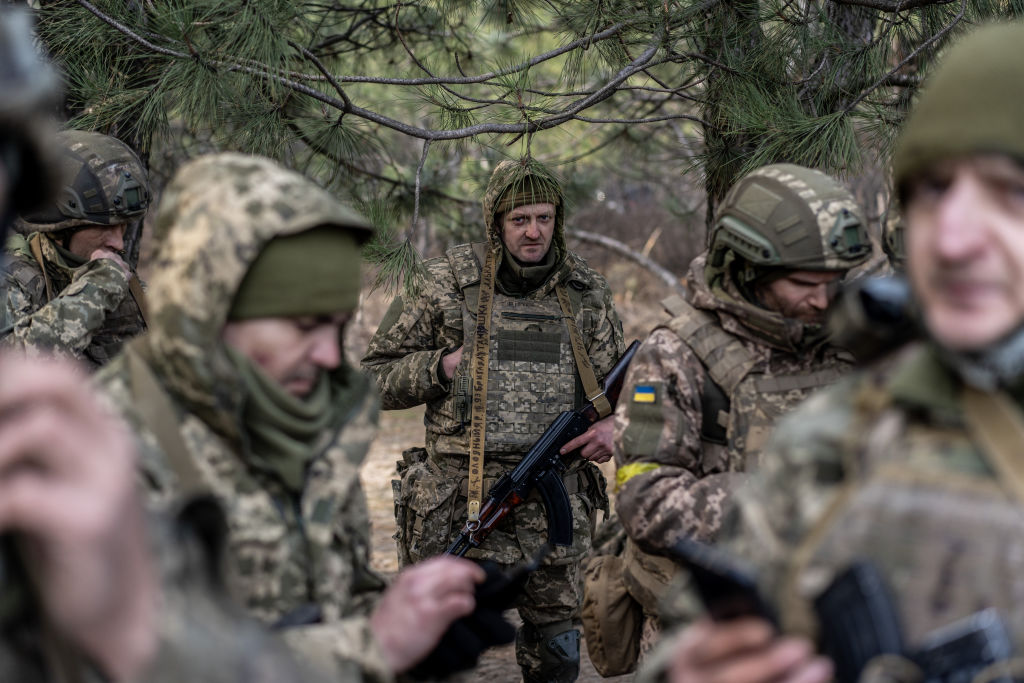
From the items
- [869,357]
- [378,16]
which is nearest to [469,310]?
[378,16]

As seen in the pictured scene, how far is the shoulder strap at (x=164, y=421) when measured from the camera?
5.53 feet

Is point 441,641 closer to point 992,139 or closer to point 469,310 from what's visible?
point 992,139

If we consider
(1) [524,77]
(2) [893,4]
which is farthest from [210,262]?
(2) [893,4]

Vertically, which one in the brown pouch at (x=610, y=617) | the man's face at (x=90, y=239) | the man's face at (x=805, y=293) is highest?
the man's face at (x=90, y=239)

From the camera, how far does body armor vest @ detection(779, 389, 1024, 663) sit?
1163 mm

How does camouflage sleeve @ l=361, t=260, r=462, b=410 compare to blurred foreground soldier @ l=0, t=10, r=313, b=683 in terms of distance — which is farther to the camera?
camouflage sleeve @ l=361, t=260, r=462, b=410

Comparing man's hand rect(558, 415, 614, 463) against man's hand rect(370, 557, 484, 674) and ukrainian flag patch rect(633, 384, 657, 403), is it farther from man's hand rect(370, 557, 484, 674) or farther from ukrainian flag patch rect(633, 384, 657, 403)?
man's hand rect(370, 557, 484, 674)

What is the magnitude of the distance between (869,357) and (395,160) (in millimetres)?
4052

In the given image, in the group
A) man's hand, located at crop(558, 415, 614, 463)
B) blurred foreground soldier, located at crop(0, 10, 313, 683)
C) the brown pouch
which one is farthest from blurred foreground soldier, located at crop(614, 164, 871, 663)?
man's hand, located at crop(558, 415, 614, 463)

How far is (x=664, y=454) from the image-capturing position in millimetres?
2699

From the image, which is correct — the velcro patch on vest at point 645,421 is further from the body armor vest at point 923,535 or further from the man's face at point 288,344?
the body armor vest at point 923,535

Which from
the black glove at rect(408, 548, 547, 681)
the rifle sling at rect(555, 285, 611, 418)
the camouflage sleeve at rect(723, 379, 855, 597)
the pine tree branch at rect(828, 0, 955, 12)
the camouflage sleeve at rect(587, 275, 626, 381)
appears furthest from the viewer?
the camouflage sleeve at rect(587, 275, 626, 381)

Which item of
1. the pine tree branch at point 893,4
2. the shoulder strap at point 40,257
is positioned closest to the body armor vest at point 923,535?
the pine tree branch at point 893,4

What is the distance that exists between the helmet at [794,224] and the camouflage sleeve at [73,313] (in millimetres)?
2589
